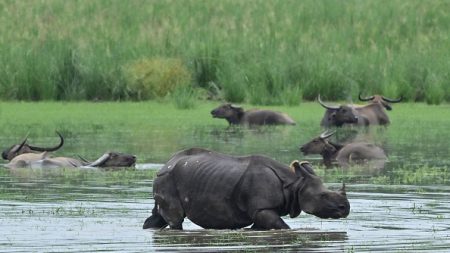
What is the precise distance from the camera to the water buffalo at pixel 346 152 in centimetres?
1888

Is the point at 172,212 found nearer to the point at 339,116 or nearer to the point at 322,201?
the point at 322,201

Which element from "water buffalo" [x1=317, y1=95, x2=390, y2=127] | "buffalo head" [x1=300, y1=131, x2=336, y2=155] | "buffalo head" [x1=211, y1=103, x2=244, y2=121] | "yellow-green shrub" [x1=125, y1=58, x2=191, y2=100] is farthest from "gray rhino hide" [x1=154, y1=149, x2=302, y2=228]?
"yellow-green shrub" [x1=125, y1=58, x2=191, y2=100]

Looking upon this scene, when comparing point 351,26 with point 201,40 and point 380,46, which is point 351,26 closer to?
point 380,46

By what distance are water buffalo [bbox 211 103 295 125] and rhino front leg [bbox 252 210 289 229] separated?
614 inches

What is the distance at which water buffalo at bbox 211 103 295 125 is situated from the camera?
26698 millimetres

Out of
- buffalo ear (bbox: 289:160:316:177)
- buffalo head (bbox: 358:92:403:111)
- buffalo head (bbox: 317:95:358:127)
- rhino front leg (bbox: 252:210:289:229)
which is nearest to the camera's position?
rhino front leg (bbox: 252:210:289:229)

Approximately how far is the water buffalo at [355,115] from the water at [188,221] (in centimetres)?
368

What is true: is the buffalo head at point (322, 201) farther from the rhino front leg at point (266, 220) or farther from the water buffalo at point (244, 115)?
the water buffalo at point (244, 115)

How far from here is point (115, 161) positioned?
699 inches

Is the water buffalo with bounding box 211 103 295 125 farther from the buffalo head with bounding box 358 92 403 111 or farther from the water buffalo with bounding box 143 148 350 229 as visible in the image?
the water buffalo with bounding box 143 148 350 229

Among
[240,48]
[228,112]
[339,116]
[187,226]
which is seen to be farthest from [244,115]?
[187,226]

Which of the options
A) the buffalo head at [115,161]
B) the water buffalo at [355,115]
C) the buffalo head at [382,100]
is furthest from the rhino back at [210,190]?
the buffalo head at [382,100]

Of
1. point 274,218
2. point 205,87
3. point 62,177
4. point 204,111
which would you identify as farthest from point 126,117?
point 274,218

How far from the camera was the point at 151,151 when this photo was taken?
20.3 metres
